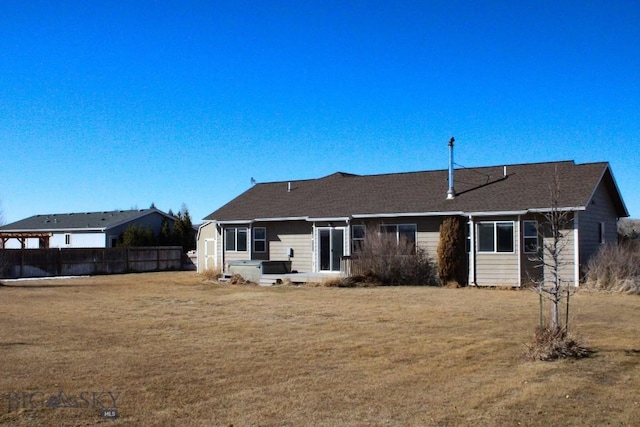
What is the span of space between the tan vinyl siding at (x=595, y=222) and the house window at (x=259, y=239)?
48.2ft

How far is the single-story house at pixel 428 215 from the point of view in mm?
24125

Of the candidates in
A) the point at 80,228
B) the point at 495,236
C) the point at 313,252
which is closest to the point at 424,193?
the point at 495,236

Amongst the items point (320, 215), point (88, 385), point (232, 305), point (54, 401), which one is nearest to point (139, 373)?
point (88, 385)

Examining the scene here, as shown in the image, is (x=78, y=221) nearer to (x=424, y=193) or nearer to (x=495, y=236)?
(x=424, y=193)

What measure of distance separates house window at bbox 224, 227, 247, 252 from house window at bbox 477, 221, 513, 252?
12279 millimetres

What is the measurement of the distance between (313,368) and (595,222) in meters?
19.9

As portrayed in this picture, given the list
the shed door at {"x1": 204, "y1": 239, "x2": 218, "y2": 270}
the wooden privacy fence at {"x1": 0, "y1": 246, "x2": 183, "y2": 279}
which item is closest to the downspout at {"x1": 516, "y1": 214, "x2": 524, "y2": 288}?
the shed door at {"x1": 204, "y1": 239, "x2": 218, "y2": 270}

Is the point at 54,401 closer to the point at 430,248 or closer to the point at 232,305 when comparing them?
the point at 232,305

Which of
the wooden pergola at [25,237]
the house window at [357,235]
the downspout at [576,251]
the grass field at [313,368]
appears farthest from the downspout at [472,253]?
the wooden pergola at [25,237]

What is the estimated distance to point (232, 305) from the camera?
18.4m

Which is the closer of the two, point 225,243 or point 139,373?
point 139,373

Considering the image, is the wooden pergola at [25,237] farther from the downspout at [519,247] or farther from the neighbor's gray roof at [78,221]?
the downspout at [519,247]

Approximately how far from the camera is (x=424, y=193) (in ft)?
92.7

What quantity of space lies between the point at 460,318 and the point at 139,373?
8.19 meters
